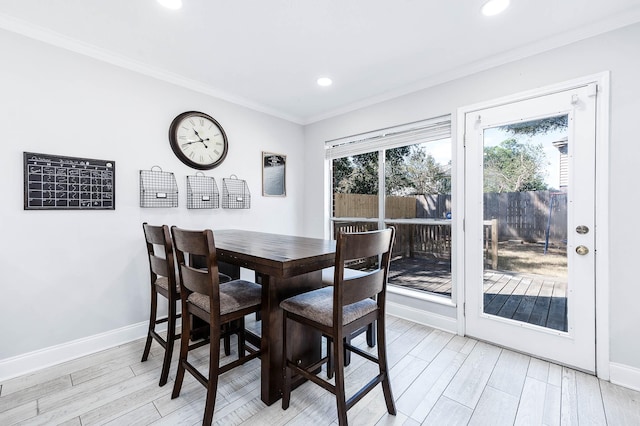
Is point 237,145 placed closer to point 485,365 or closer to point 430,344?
point 430,344

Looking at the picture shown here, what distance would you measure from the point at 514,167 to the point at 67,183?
3.62 meters

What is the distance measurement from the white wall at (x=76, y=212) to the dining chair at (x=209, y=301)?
1.19m

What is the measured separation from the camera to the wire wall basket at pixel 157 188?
104 inches

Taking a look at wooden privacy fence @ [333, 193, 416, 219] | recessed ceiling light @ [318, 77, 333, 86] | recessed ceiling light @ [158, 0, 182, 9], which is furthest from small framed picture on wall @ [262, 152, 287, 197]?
recessed ceiling light @ [158, 0, 182, 9]

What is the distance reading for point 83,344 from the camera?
2320mm

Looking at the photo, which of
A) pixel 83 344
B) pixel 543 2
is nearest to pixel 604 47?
pixel 543 2

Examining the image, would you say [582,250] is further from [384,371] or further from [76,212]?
[76,212]

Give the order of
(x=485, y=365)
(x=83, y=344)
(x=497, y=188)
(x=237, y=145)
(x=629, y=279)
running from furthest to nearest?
(x=237, y=145), (x=497, y=188), (x=83, y=344), (x=485, y=365), (x=629, y=279)

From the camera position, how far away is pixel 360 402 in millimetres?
1762

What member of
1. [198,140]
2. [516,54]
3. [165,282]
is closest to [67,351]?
[165,282]

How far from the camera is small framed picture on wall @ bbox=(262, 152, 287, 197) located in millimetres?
3686

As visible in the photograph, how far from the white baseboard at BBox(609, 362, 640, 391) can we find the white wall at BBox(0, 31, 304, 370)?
142 inches

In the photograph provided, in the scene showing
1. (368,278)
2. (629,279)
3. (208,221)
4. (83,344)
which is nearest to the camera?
(368,278)

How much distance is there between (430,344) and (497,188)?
149 cm
